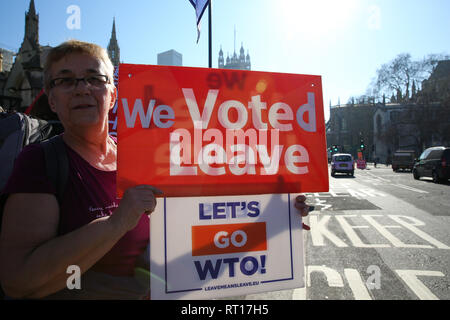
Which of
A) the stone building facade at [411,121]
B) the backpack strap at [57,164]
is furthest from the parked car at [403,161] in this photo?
the backpack strap at [57,164]

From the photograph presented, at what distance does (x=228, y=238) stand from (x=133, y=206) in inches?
20.1

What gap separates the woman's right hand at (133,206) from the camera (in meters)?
1.15

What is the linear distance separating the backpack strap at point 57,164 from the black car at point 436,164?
18397mm

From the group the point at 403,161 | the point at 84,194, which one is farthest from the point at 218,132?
the point at 403,161

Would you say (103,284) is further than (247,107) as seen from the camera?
No

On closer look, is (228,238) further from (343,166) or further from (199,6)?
(343,166)

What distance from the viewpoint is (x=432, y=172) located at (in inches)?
647

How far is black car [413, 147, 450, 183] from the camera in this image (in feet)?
50.2

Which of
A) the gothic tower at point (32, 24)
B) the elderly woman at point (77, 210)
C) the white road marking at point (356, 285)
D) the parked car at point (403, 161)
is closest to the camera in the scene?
the elderly woman at point (77, 210)

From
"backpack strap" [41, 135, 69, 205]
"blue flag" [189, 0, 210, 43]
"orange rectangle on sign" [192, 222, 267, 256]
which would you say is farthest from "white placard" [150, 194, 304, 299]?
"blue flag" [189, 0, 210, 43]

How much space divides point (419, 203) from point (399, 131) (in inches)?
2069

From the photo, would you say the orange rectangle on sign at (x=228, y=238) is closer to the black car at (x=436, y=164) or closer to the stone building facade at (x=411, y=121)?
the black car at (x=436, y=164)
